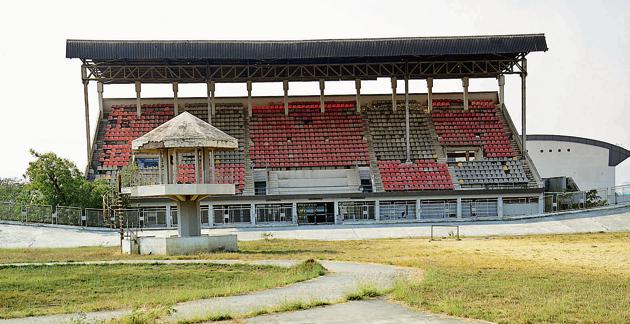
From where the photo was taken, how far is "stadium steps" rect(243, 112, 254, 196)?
200 ft

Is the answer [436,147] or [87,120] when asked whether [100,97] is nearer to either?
[87,120]

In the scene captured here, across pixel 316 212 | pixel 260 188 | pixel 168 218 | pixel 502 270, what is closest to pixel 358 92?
pixel 260 188

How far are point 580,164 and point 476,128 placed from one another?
14476mm

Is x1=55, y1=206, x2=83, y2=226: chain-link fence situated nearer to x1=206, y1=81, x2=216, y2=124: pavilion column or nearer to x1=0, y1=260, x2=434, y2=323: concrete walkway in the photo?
x1=206, y1=81, x2=216, y2=124: pavilion column

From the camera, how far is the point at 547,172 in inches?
3120

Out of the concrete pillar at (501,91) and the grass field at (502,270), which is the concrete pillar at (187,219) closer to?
the grass field at (502,270)

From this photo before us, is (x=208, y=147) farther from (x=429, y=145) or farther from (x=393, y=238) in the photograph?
(x=429, y=145)

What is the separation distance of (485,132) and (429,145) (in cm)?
500

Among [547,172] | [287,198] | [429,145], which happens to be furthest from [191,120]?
[547,172]

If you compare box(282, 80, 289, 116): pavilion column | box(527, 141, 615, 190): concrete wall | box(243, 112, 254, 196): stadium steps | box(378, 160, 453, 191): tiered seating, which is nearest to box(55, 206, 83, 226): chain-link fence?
box(243, 112, 254, 196): stadium steps

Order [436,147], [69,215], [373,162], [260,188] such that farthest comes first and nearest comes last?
[436,147]
[373,162]
[260,188]
[69,215]

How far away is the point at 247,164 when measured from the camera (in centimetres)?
6469

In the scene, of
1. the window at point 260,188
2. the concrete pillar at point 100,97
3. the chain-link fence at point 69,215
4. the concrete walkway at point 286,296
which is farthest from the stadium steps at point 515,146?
the concrete walkway at point 286,296

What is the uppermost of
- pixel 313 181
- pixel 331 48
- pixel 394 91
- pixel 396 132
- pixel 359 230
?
pixel 331 48
